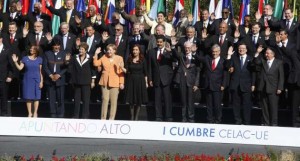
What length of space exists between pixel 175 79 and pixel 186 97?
541mm

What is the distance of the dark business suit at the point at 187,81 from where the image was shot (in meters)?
21.9

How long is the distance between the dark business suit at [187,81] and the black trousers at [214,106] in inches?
17.7

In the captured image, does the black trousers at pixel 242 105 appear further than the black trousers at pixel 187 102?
No

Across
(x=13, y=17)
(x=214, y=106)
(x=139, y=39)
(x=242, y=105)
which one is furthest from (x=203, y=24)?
(x=13, y=17)

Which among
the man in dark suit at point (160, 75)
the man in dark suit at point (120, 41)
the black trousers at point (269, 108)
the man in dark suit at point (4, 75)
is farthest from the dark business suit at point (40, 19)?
the black trousers at point (269, 108)

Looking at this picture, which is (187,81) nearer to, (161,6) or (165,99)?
(165,99)

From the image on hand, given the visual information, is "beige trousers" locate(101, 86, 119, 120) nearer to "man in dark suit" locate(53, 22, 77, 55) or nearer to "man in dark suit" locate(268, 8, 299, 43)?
"man in dark suit" locate(53, 22, 77, 55)

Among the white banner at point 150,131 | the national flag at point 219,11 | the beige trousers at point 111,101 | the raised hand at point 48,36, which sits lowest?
the white banner at point 150,131

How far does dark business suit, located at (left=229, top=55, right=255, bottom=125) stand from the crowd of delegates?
0.03 m

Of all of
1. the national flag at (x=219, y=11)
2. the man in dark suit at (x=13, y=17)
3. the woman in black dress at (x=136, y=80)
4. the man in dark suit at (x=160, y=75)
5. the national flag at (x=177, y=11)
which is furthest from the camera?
the national flag at (x=219, y=11)

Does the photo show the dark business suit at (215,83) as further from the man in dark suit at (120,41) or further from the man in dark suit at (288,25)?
the man in dark suit at (120,41)

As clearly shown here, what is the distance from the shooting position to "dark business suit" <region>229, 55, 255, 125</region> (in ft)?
70.8

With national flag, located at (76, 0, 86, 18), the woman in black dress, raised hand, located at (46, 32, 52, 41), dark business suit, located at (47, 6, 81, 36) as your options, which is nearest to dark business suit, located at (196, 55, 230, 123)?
the woman in black dress

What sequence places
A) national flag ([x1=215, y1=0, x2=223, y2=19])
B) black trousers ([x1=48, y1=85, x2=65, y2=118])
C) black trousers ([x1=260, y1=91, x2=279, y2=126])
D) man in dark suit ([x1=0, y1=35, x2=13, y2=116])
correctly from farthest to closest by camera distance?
national flag ([x1=215, y1=0, x2=223, y2=19]) < man in dark suit ([x1=0, y1=35, x2=13, y2=116]) < black trousers ([x1=48, y1=85, x2=65, y2=118]) < black trousers ([x1=260, y1=91, x2=279, y2=126])
